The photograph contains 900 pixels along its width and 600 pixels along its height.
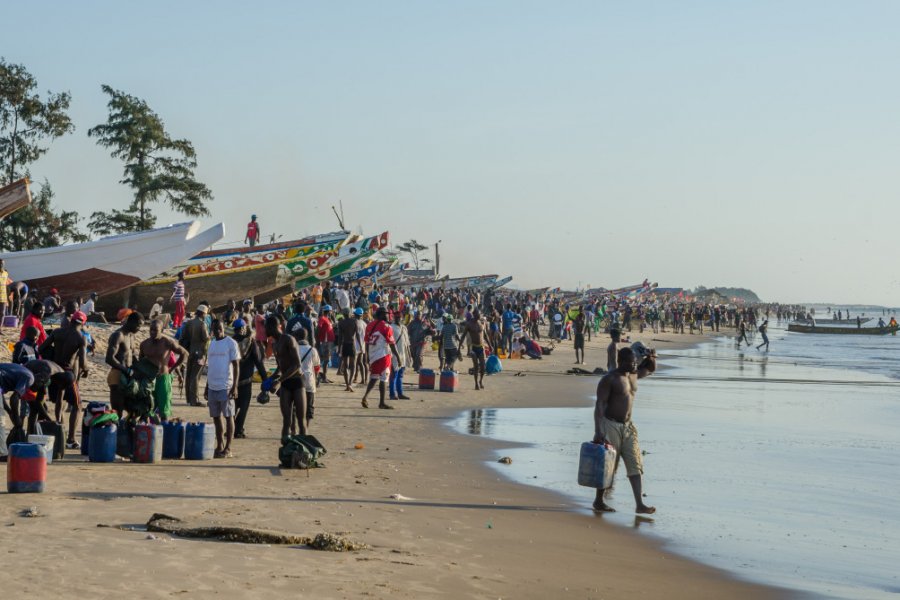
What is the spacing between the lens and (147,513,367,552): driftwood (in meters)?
7.86

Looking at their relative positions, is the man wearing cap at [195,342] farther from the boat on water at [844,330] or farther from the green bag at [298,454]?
the boat on water at [844,330]

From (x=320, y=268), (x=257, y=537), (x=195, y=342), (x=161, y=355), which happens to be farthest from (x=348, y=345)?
(x=320, y=268)

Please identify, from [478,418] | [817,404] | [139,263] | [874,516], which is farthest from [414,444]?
A: [139,263]

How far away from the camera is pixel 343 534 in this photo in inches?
331

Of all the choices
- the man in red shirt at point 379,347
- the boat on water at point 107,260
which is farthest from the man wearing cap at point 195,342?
the boat on water at point 107,260

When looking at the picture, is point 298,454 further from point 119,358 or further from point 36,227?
point 36,227

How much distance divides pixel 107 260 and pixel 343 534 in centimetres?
2717

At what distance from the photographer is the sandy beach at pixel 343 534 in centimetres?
690

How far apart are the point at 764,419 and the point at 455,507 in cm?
1100

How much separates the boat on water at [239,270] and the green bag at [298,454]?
2591 cm

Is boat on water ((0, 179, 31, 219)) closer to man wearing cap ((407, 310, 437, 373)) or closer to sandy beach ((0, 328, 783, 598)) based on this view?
man wearing cap ((407, 310, 437, 373))

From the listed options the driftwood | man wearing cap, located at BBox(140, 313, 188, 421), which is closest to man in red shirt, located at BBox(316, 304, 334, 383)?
man wearing cap, located at BBox(140, 313, 188, 421)

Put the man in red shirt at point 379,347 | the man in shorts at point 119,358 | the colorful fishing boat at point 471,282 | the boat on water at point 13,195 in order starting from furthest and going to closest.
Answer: the colorful fishing boat at point 471,282 < the boat on water at point 13,195 < the man in red shirt at point 379,347 < the man in shorts at point 119,358

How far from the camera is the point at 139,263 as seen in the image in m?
34.0
